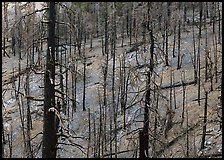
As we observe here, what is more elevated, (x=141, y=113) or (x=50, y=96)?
(x=50, y=96)

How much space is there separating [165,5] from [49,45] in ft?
213

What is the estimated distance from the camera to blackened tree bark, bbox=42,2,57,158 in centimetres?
926

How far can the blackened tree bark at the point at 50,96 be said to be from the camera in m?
9.26

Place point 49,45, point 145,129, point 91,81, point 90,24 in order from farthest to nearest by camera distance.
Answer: point 90,24
point 91,81
point 145,129
point 49,45

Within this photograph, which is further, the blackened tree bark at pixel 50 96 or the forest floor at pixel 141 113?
the forest floor at pixel 141 113

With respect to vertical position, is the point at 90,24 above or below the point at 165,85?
above

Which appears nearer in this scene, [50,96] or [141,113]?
[50,96]

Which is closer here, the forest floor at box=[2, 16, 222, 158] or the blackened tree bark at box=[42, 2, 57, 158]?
the blackened tree bark at box=[42, 2, 57, 158]

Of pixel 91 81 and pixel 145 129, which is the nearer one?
pixel 145 129

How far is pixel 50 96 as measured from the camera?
9.38 m

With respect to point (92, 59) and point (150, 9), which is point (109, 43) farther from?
point (150, 9)

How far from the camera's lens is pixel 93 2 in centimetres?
8075

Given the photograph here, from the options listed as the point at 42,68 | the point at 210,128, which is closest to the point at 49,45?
the point at 42,68

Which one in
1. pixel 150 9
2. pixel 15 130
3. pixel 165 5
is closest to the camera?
pixel 150 9
